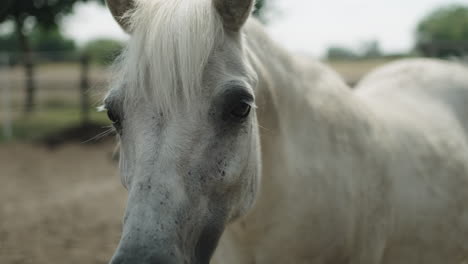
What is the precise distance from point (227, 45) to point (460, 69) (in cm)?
290

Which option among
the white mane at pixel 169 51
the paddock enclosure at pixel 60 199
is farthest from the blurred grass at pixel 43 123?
the white mane at pixel 169 51

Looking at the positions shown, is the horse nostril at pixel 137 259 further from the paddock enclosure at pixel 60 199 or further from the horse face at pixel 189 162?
the paddock enclosure at pixel 60 199

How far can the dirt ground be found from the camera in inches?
188

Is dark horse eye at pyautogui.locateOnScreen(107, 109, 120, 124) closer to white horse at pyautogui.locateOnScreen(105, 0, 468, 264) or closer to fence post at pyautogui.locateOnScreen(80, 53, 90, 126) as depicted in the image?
white horse at pyautogui.locateOnScreen(105, 0, 468, 264)

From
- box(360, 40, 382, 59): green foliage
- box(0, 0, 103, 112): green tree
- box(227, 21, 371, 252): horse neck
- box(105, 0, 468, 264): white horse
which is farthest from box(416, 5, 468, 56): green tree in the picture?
box(227, 21, 371, 252): horse neck

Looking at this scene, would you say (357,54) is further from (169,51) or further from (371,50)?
(169,51)

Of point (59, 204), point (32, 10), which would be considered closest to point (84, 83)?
point (59, 204)

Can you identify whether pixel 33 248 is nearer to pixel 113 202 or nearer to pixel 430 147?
pixel 113 202

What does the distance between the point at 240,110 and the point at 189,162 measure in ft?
1.00

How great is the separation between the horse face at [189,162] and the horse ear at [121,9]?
0.42 metres

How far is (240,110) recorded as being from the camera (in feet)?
5.72

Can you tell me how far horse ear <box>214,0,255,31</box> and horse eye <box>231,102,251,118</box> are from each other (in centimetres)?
37

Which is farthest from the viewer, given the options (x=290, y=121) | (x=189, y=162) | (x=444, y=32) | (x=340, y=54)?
(x=444, y=32)

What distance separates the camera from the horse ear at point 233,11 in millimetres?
1842
